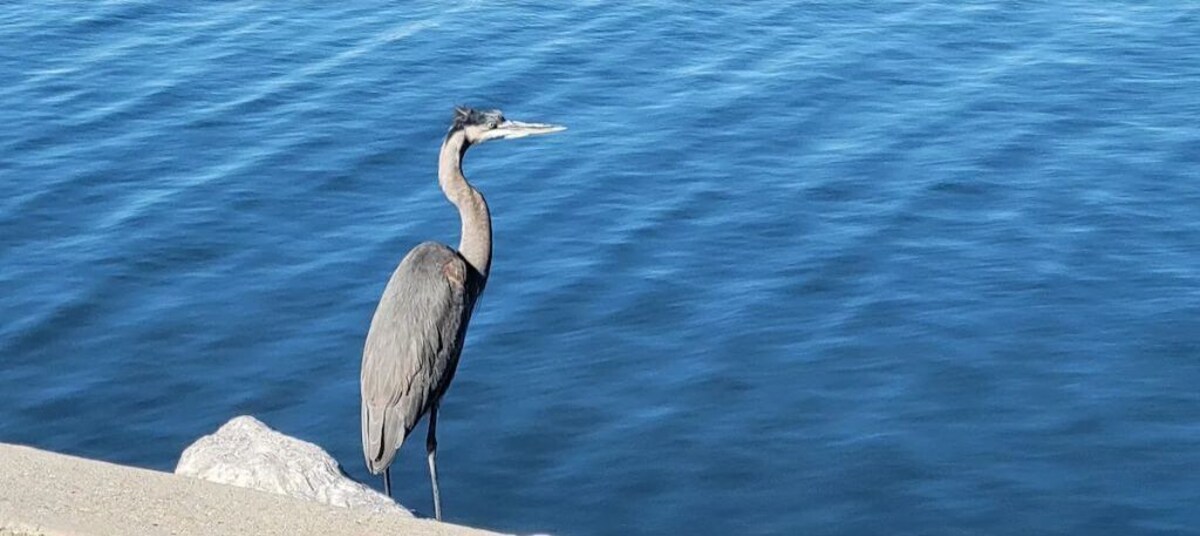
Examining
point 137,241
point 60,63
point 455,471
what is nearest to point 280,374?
point 455,471

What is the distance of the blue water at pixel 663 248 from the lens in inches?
483

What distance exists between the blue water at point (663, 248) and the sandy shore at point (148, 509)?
111 inches

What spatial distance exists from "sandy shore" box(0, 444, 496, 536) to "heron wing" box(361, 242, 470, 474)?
162 cm

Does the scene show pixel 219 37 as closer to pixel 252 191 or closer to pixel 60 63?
pixel 60 63

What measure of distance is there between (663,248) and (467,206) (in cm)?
439

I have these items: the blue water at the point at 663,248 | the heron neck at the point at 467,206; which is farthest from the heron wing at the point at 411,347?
the blue water at the point at 663,248

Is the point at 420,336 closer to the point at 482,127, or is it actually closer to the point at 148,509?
the point at 482,127

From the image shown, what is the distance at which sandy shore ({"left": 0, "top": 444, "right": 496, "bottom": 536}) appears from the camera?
27.4 feet

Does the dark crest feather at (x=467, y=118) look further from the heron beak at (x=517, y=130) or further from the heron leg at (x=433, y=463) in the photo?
the heron leg at (x=433, y=463)

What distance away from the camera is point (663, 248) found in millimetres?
15867

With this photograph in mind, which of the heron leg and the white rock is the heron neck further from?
the white rock

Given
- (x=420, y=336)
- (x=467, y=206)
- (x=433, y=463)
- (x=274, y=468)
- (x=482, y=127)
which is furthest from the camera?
(x=482, y=127)

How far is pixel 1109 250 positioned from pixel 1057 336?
1.95 meters

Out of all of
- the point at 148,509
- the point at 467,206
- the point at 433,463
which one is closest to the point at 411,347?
the point at 433,463
